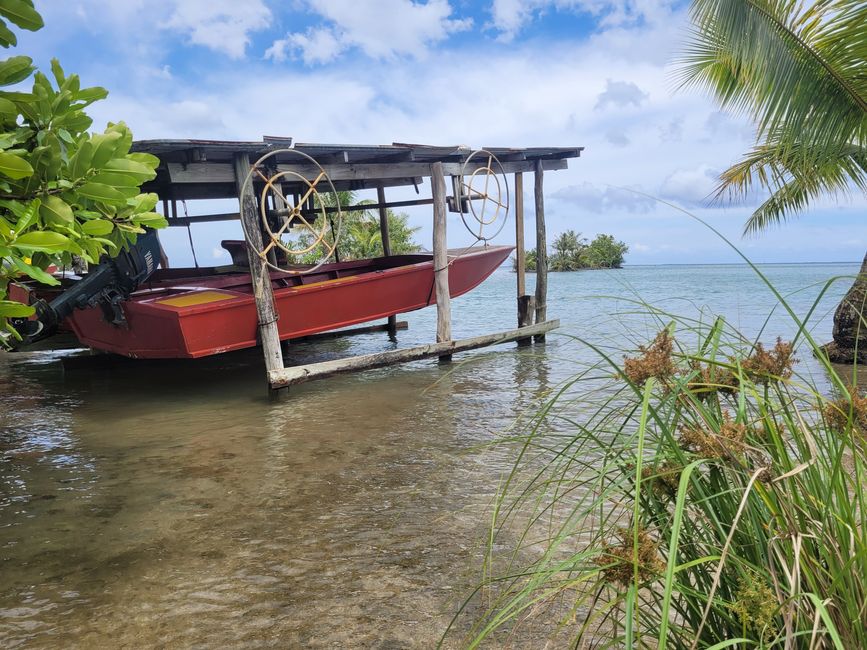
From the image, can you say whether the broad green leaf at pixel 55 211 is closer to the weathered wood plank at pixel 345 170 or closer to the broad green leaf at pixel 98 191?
the broad green leaf at pixel 98 191

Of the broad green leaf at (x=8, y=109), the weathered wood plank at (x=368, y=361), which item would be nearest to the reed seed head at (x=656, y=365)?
the broad green leaf at (x=8, y=109)

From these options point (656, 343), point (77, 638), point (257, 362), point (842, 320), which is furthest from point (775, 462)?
point (257, 362)

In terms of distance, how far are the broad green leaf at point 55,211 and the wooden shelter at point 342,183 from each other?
11.5ft

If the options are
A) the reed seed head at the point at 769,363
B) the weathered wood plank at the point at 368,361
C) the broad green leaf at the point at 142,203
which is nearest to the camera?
the reed seed head at the point at 769,363

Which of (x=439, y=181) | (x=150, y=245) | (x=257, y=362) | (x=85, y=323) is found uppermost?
(x=439, y=181)

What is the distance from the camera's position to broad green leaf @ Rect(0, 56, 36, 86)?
2084 mm

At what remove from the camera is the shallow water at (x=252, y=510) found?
2.93 metres

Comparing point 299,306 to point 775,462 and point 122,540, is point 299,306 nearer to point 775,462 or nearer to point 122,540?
point 122,540

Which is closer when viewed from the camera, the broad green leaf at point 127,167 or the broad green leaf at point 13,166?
the broad green leaf at point 13,166

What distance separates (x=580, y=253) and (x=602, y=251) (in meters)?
1.79

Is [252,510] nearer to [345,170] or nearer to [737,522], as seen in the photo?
[737,522]

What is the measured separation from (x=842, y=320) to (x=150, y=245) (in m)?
9.79

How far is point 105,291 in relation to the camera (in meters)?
7.70

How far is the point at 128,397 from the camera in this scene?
8.50 metres
